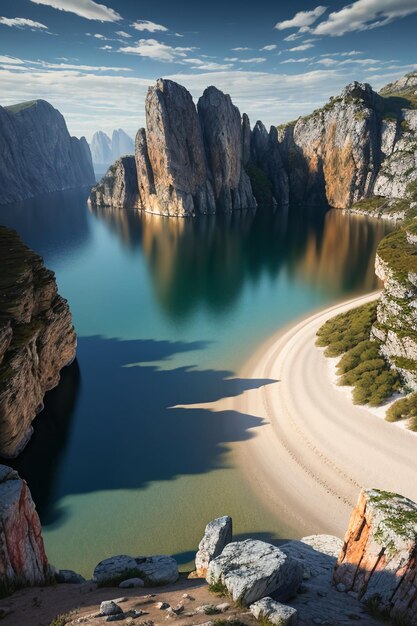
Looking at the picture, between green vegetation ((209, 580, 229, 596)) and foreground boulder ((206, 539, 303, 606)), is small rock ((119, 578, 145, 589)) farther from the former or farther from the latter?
green vegetation ((209, 580, 229, 596))

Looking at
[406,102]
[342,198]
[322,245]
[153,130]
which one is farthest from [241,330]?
[406,102]

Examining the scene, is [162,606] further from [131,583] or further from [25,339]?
[25,339]

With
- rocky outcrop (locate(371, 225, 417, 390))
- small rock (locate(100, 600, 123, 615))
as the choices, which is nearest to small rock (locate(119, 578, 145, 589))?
small rock (locate(100, 600, 123, 615))

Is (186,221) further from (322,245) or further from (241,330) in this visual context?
(241,330)

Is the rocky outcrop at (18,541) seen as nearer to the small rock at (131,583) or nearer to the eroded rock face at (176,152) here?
the small rock at (131,583)

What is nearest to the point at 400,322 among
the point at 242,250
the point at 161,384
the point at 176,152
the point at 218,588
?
the point at 161,384
